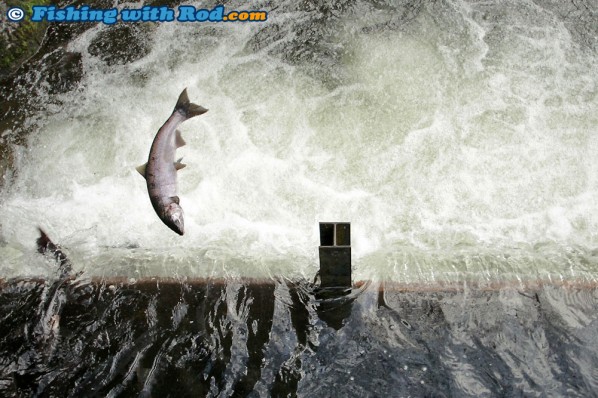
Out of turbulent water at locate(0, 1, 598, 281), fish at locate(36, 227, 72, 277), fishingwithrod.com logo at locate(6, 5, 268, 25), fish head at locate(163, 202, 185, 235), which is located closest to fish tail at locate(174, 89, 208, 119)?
turbulent water at locate(0, 1, 598, 281)

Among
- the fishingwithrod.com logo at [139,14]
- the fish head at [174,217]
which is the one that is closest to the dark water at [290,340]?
the fish head at [174,217]

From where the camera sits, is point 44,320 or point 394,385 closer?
point 394,385

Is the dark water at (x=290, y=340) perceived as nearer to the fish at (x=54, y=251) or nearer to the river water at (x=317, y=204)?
the river water at (x=317, y=204)

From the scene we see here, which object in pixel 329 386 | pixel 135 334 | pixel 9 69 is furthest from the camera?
pixel 9 69

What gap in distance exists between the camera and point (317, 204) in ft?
16.7

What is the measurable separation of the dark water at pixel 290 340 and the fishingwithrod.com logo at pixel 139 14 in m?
4.01

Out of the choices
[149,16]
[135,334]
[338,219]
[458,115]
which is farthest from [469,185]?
[149,16]

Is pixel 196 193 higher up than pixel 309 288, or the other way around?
pixel 196 193

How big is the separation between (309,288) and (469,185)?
2.10 metres

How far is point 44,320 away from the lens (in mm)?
4156

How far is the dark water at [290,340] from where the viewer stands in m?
3.84

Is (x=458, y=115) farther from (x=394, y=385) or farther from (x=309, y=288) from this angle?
(x=394, y=385)

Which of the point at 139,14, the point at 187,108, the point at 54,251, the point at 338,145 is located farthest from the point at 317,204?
the point at 139,14

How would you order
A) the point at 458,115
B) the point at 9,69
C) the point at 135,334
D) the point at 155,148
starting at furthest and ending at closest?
the point at 9,69
the point at 458,115
the point at 155,148
the point at 135,334
